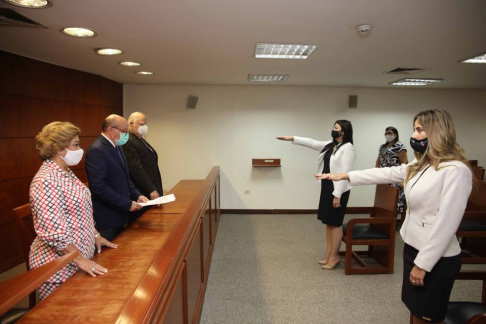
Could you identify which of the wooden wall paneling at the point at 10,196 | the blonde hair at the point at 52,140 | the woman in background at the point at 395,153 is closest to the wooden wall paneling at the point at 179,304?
the blonde hair at the point at 52,140

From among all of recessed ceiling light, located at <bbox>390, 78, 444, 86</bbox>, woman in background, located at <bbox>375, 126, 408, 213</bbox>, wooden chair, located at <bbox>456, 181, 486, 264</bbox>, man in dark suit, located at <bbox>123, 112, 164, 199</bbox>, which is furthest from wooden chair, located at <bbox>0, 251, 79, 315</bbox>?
recessed ceiling light, located at <bbox>390, 78, 444, 86</bbox>

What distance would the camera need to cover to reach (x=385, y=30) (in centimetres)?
227

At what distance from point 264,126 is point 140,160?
2.83 metres

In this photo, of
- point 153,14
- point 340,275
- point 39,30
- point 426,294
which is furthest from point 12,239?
point 426,294

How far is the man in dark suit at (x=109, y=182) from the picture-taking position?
2012mm

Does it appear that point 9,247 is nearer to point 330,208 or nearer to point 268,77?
point 330,208

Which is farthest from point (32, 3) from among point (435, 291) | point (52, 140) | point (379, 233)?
point (379, 233)

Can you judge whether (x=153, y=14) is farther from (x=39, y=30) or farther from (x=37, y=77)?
(x=37, y=77)

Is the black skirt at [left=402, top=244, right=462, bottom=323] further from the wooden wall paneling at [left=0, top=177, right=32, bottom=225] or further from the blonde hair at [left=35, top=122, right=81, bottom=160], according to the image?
the wooden wall paneling at [left=0, top=177, right=32, bottom=225]

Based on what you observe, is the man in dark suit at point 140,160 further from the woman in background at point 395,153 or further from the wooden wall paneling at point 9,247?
the woman in background at point 395,153

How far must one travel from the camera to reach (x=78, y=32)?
2334 mm

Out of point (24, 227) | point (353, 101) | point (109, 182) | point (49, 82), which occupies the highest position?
point (353, 101)

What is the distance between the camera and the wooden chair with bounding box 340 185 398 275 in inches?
118

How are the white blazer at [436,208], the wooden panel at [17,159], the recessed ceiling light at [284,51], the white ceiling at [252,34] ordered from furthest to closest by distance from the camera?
the wooden panel at [17,159], the recessed ceiling light at [284,51], the white ceiling at [252,34], the white blazer at [436,208]
